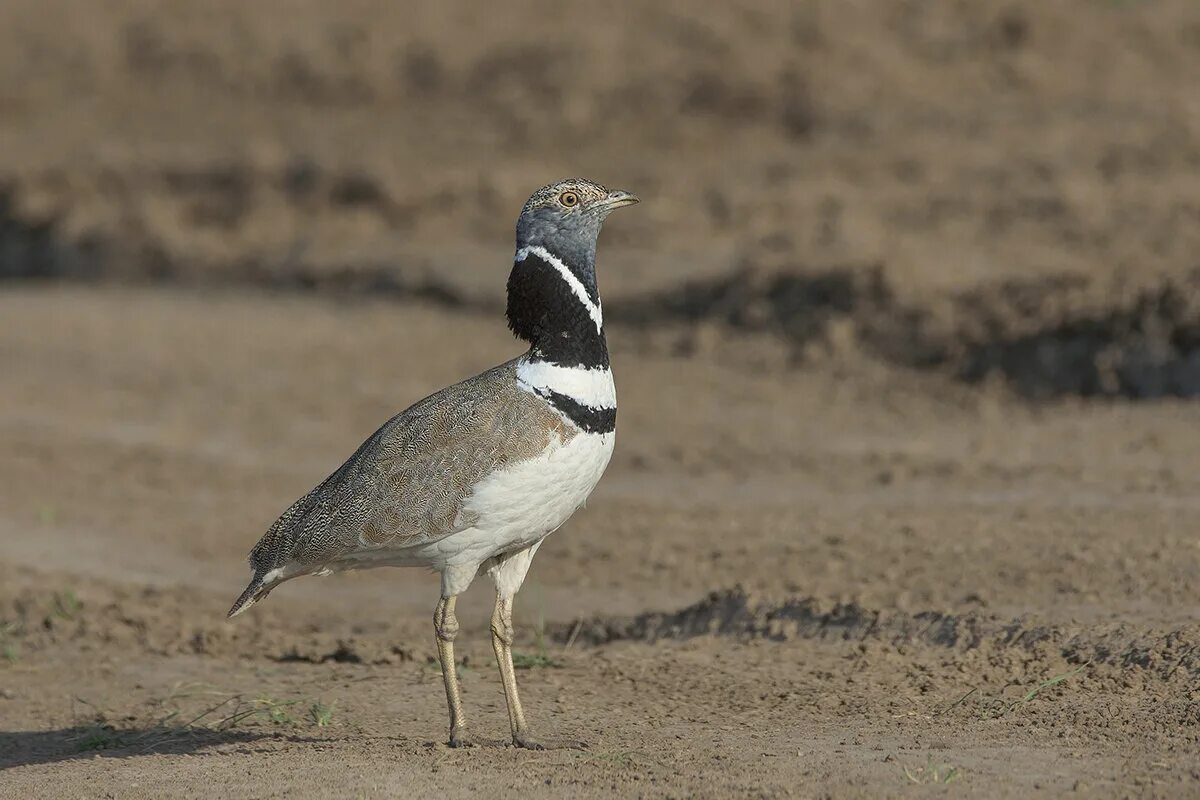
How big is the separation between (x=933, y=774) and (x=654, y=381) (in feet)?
28.3

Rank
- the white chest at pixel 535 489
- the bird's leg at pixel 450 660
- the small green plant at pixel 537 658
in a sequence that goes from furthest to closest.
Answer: the small green plant at pixel 537 658, the bird's leg at pixel 450 660, the white chest at pixel 535 489

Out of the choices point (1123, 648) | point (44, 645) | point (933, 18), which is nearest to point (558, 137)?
point (933, 18)

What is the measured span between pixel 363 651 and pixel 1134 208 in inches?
378

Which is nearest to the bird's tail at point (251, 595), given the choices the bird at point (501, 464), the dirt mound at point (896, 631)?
the bird at point (501, 464)

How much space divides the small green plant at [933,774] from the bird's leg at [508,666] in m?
1.39

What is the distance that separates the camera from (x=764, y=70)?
67.9 feet

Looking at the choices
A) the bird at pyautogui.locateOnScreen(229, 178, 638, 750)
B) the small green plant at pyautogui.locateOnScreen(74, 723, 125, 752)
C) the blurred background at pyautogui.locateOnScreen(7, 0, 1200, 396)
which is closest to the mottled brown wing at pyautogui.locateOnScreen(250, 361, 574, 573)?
the bird at pyautogui.locateOnScreen(229, 178, 638, 750)

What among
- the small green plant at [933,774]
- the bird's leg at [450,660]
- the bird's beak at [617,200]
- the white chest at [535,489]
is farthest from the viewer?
the bird's beak at [617,200]

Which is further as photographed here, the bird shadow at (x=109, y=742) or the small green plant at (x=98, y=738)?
the small green plant at (x=98, y=738)

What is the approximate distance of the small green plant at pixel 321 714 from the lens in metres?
6.82

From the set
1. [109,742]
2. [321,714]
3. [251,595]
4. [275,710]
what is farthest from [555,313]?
[109,742]

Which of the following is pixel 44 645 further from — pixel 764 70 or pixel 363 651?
pixel 764 70

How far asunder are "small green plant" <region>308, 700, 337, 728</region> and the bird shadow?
0.17 m

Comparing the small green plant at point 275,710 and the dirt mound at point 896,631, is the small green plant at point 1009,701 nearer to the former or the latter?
the dirt mound at point 896,631
